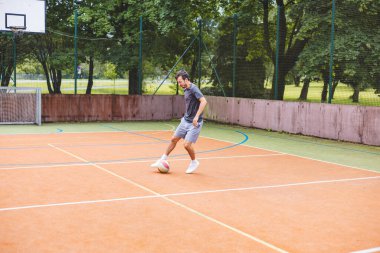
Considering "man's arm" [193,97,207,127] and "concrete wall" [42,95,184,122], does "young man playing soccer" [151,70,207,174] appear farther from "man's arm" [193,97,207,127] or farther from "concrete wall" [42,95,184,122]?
"concrete wall" [42,95,184,122]

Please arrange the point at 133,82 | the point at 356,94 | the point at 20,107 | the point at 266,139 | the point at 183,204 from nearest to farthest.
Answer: the point at 183,204 < the point at 266,139 < the point at 356,94 < the point at 20,107 < the point at 133,82

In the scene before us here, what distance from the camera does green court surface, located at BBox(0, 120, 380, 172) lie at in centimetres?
1279

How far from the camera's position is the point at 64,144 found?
47.0ft

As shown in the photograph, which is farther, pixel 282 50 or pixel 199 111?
pixel 282 50

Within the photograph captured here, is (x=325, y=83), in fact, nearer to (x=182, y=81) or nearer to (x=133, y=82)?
(x=182, y=81)

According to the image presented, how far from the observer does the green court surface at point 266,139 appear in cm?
1279

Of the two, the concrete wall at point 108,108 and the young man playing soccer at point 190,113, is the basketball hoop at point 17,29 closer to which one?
the concrete wall at point 108,108

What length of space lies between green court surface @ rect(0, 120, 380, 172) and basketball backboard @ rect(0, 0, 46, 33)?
454cm

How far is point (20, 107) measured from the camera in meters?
21.0

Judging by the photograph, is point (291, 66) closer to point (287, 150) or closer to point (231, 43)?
point (231, 43)

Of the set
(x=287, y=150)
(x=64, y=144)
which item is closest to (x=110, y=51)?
(x=64, y=144)

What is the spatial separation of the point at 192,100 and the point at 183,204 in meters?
2.98

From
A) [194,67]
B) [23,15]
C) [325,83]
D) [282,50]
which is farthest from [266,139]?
[23,15]

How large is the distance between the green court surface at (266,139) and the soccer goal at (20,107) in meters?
0.76
